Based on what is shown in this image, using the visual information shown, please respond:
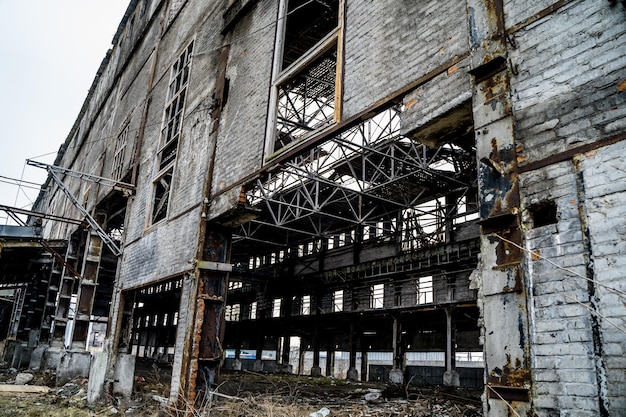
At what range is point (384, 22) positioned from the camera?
6.08 metres

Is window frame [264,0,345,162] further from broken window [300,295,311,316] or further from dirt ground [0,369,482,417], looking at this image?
broken window [300,295,311,316]

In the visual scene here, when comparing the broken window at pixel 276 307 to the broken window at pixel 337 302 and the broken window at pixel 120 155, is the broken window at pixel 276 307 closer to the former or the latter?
the broken window at pixel 337 302

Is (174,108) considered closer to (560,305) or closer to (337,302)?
(560,305)

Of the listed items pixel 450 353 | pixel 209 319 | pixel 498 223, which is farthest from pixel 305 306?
pixel 498 223

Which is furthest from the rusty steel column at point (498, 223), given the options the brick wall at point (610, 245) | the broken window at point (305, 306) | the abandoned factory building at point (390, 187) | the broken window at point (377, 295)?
the broken window at point (305, 306)

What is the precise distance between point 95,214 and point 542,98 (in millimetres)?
16684

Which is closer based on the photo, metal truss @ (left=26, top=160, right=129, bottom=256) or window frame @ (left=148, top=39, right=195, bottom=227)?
window frame @ (left=148, top=39, right=195, bottom=227)

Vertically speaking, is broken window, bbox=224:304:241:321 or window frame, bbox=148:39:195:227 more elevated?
window frame, bbox=148:39:195:227

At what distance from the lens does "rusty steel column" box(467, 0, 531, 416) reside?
12.1 ft

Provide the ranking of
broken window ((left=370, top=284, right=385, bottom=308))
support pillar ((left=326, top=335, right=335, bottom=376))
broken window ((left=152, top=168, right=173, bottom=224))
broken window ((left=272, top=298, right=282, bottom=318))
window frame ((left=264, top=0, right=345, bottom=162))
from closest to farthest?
window frame ((left=264, top=0, right=345, bottom=162)) < broken window ((left=152, top=168, right=173, bottom=224)) < broken window ((left=370, top=284, right=385, bottom=308)) < support pillar ((left=326, top=335, right=335, bottom=376)) < broken window ((left=272, top=298, right=282, bottom=318))

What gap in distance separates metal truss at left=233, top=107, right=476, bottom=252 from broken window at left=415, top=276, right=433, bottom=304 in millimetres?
1714

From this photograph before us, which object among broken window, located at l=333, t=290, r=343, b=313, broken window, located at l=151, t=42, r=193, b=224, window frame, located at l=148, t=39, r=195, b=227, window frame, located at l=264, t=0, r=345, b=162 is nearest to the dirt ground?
window frame, located at l=264, t=0, r=345, b=162

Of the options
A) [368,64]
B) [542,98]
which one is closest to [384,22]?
[368,64]

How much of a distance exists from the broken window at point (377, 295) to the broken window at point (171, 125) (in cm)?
1318
